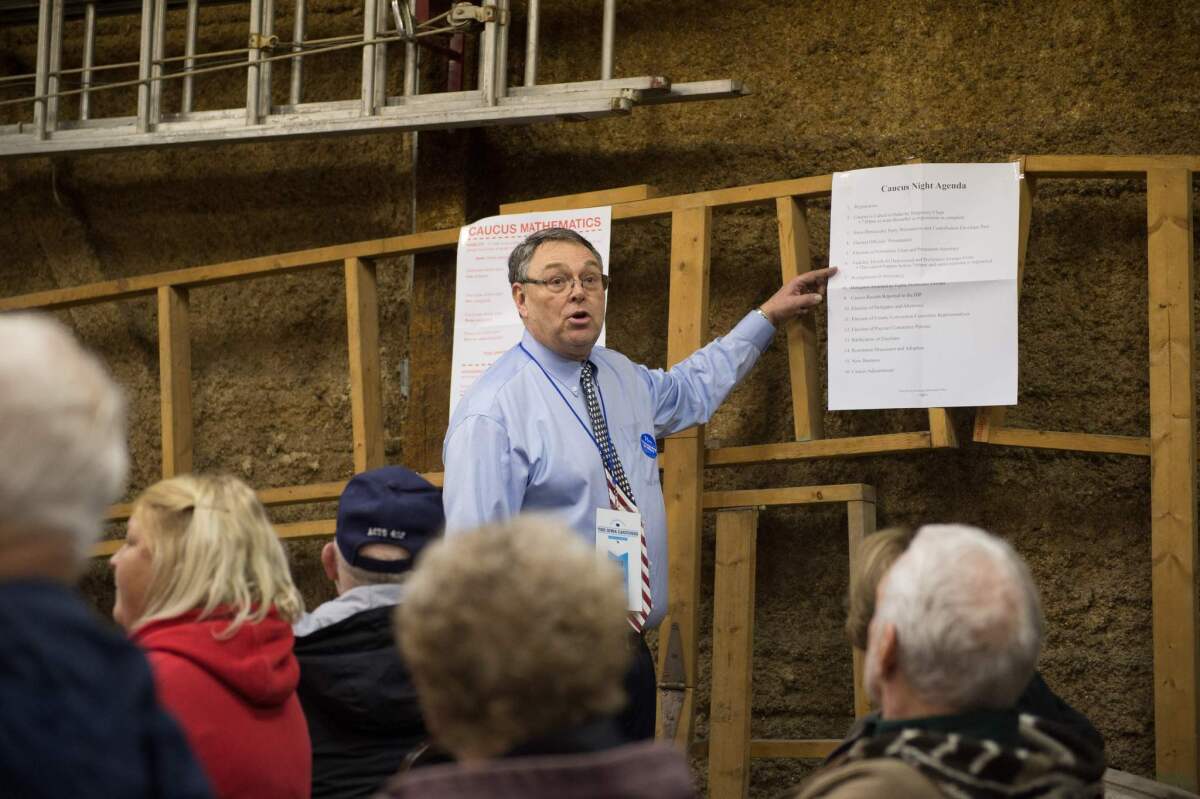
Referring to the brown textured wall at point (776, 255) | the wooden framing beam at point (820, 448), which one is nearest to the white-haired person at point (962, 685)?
the wooden framing beam at point (820, 448)

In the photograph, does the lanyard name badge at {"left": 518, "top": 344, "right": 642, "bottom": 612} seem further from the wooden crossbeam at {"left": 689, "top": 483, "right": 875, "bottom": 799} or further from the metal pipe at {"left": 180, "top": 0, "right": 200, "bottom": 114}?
the metal pipe at {"left": 180, "top": 0, "right": 200, "bottom": 114}

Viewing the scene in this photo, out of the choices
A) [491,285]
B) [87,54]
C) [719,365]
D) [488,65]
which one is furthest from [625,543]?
[87,54]

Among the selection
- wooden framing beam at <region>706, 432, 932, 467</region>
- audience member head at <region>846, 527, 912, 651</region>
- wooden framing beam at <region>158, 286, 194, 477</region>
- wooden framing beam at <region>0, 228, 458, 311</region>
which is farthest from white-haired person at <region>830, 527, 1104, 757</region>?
wooden framing beam at <region>158, 286, 194, 477</region>

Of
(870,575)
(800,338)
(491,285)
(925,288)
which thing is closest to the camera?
(870,575)

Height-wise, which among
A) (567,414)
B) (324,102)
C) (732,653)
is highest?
(324,102)

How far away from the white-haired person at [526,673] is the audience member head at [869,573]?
724 millimetres

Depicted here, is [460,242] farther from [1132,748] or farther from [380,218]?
[1132,748]

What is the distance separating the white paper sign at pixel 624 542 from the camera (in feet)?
11.1

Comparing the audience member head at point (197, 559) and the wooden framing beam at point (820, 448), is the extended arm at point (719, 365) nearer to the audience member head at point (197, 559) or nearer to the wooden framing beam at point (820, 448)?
the wooden framing beam at point (820, 448)

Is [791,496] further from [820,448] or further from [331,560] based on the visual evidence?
[331,560]

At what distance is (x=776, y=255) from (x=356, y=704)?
2.48 m

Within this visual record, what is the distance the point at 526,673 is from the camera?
139 cm

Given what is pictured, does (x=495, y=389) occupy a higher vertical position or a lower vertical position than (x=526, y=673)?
higher

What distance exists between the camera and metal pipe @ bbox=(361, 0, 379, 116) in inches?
188
